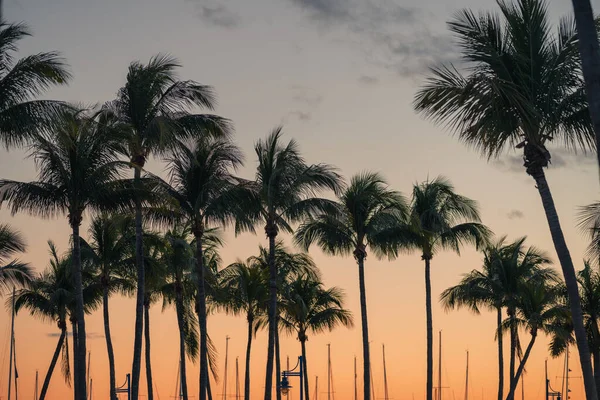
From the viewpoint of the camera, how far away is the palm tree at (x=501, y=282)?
205 ft

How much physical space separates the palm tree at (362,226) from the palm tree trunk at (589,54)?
3485 centimetres

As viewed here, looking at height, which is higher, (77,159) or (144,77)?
(144,77)

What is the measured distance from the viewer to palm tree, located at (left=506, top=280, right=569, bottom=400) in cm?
6184

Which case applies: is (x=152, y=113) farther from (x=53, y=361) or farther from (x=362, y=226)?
(x=53, y=361)

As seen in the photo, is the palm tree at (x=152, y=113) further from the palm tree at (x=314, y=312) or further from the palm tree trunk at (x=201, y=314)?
the palm tree at (x=314, y=312)

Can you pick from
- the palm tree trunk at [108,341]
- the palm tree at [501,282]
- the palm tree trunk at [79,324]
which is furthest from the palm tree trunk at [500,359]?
the palm tree trunk at [79,324]

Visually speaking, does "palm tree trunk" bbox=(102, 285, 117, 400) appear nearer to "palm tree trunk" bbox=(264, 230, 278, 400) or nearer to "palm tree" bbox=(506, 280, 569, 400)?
"palm tree trunk" bbox=(264, 230, 278, 400)

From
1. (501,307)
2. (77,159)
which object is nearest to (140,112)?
(77,159)

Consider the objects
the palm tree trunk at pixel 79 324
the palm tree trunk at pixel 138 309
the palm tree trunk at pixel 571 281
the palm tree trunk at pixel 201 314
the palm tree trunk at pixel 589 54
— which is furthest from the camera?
the palm tree trunk at pixel 201 314

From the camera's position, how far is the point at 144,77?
3881 centimetres

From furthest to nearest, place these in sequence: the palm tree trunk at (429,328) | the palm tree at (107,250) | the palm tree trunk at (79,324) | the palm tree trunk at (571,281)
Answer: the palm tree trunk at (429,328) < the palm tree at (107,250) < the palm tree trunk at (79,324) < the palm tree trunk at (571,281)

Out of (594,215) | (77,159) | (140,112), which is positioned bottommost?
(594,215)

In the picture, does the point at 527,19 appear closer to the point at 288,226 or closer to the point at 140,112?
the point at 140,112

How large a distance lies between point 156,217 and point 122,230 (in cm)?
611
